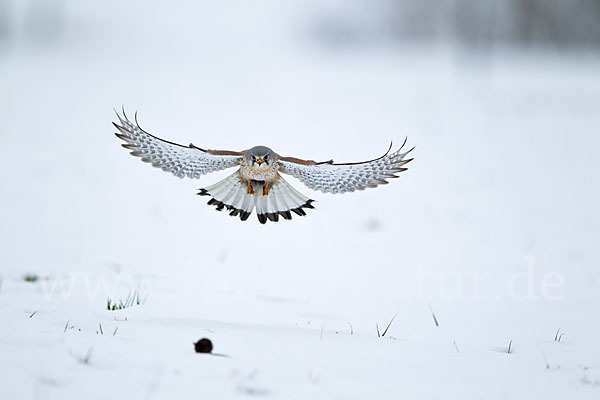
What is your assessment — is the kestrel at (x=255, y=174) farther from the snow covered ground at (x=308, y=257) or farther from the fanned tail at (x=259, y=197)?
the snow covered ground at (x=308, y=257)

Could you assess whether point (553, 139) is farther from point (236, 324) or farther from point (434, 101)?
point (236, 324)

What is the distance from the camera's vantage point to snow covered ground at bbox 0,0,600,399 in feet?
9.49

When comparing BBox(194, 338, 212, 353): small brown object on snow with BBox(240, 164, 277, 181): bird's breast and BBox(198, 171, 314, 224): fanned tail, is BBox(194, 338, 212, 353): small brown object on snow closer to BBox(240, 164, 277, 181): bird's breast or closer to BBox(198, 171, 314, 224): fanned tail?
BBox(198, 171, 314, 224): fanned tail

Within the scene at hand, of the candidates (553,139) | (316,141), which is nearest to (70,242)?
(316,141)

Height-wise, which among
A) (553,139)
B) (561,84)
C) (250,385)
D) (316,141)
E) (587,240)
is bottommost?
(250,385)

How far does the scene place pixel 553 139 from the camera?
12039mm

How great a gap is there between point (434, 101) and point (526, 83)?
16.4 ft

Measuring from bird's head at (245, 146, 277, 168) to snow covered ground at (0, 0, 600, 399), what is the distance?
940 mm

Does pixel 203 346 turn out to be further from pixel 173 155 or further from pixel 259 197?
pixel 173 155

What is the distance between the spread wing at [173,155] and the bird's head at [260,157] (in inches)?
4.9

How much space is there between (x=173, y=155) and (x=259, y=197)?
0.52 meters

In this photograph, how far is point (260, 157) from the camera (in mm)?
3176

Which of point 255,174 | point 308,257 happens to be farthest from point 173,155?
point 308,257

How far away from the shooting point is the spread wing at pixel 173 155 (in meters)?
3.30
